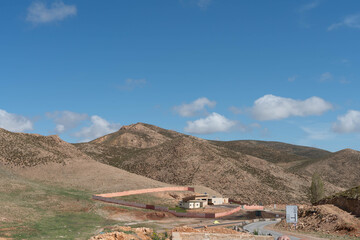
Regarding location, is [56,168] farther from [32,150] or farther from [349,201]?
[349,201]

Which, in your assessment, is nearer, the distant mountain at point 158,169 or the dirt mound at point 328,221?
the dirt mound at point 328,221

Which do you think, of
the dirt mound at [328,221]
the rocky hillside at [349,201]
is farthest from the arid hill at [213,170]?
the dirt mound at [328,221]

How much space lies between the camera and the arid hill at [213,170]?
109250mm

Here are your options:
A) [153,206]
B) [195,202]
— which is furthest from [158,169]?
[153,206]

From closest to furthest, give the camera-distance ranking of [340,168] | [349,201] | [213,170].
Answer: [349,201], [213,170], [340,168]

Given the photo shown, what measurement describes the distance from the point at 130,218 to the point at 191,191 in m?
35.9

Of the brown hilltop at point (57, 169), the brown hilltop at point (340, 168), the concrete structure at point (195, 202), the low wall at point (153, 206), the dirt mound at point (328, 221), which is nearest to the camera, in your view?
the dirt mound at point (328, 221)

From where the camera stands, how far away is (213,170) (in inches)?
4670

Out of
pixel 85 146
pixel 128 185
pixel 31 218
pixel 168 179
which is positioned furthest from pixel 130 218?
pixel 85 146

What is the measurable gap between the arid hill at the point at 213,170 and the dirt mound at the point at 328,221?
55998 mm

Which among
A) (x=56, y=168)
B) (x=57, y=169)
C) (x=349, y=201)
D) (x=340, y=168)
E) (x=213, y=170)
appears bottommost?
(x=349, y=201)

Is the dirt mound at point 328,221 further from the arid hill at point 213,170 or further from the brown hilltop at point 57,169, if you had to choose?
the arid hill at point 213,170

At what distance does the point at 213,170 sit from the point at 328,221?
77.6 meters

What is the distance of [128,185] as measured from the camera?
294 ft
